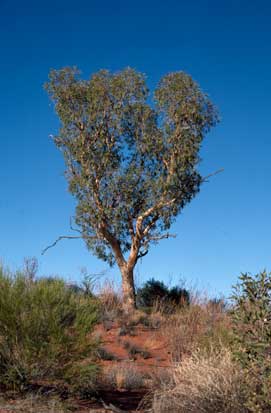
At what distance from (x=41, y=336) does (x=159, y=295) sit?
1809 centimetres

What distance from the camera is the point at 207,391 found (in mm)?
8938

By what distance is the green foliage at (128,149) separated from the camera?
26.3 metres

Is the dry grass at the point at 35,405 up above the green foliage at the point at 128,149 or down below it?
below

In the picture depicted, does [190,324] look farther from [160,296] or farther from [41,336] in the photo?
[41,336]

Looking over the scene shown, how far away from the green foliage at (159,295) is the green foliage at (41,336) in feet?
50.5

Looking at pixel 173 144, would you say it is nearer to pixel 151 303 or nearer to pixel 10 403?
pixel 151 303

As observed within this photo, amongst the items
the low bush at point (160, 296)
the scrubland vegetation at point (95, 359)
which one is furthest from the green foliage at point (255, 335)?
the low bush at point (160, 296)

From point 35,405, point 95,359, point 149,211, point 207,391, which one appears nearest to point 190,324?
point 149,211

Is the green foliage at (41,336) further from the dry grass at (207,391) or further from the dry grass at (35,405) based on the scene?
the dry grass at (207,391)

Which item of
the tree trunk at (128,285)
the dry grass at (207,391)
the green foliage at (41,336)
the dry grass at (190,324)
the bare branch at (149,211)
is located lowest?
the dry grass at (207,391)

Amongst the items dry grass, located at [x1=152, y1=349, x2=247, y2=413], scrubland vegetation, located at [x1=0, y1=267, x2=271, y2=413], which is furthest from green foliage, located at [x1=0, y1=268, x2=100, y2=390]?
dry grass, located at [x1=152, y1=349, x2=247, y2=413]

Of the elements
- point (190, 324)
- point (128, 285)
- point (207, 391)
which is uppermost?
point (128, 285)

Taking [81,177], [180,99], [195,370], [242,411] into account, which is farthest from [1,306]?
[180,99]

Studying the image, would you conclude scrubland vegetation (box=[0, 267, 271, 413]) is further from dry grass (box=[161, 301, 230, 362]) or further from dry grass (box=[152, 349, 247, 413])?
dry grass (box=[161, 301, 230, 362])
